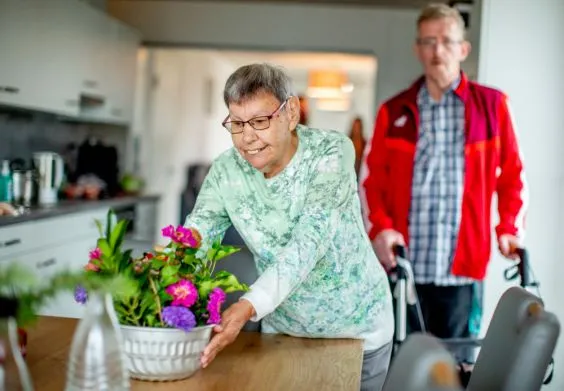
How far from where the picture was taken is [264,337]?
209cm

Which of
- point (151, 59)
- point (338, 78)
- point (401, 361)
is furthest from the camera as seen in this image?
point (338, 78)

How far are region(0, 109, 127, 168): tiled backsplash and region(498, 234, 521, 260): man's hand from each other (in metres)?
3.18

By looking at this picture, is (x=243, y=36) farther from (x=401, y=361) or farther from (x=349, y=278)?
(x=401, y=361)

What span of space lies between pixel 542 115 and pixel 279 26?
12.2 ft

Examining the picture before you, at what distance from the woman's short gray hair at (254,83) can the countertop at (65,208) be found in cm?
223

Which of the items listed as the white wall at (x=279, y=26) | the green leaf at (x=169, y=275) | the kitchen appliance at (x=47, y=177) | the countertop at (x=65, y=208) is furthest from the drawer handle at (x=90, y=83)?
the green leaf at (x=169, y=275)

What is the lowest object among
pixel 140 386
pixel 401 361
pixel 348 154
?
pixel 140 386

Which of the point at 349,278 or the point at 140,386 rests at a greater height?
the point at 349,278

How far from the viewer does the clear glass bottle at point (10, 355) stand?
1.12 meters

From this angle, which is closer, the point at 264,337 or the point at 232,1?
the point at 264,337

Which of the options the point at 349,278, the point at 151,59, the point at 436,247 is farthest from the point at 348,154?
the point at 151,59

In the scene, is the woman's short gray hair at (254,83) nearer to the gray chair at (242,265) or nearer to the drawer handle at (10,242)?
the gray chair at (242,265)

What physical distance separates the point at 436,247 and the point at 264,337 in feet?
3.99

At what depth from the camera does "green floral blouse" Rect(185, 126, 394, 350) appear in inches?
80.3
